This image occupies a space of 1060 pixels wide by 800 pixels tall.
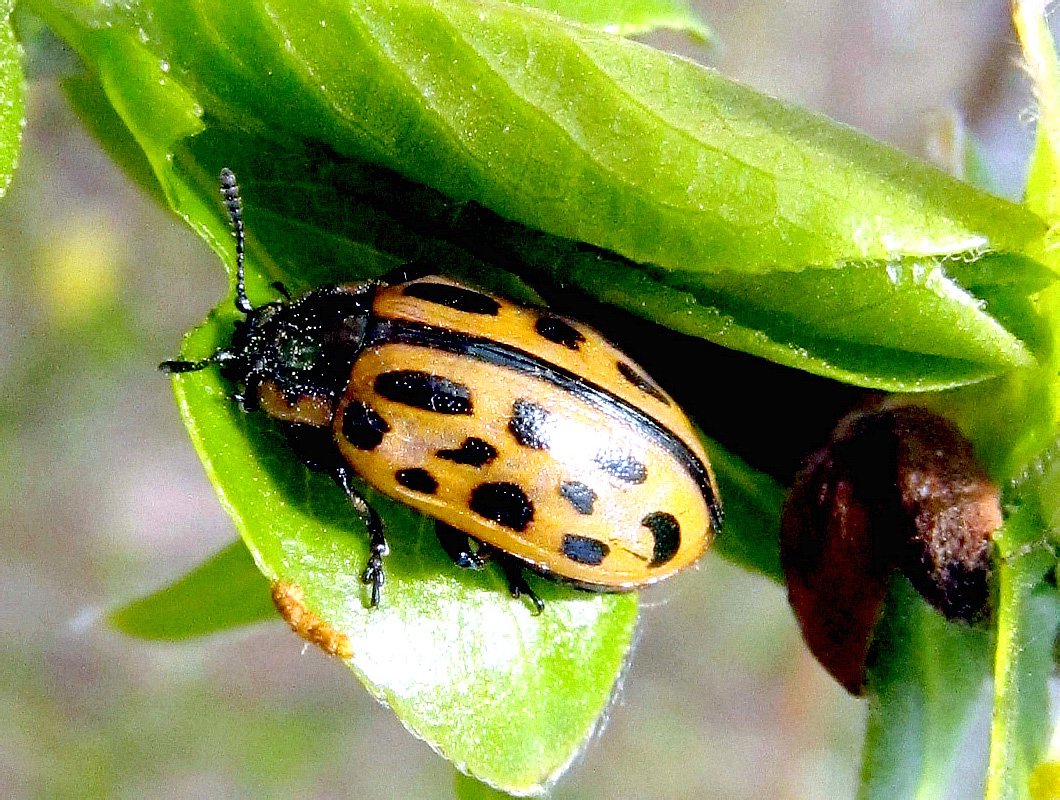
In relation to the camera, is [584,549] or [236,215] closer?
[236,215]

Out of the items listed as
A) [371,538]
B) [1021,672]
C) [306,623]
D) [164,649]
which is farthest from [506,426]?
[164,649]

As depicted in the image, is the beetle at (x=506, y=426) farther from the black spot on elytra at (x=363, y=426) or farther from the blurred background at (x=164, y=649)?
Result: the blurred background at (x=164, y=649)

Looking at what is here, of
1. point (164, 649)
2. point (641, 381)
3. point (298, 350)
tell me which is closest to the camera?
point (641, 381)

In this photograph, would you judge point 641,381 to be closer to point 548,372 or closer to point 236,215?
point 548,372

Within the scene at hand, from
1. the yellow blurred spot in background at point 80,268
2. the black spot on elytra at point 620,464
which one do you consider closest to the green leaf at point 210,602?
the black spot on elytra at point 620,464

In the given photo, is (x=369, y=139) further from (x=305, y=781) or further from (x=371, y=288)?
(x=305, y=781)

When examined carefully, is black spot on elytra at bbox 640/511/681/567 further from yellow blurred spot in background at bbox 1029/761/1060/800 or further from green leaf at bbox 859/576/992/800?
yellow blurred spot in background at bbox 1029/761/1060/800
